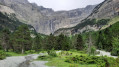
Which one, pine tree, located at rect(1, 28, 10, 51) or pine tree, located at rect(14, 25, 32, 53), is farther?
pine tree, located at rect(1, 28, 10, 51)

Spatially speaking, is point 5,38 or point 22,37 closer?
point 22,37

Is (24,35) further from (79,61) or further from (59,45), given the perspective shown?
(79,61)

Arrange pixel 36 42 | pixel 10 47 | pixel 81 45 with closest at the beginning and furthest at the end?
1. pixel 10 47
2. pixel 81 45
3. pixel 36 42

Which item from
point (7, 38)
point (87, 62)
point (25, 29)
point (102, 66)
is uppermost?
point (25, 29)

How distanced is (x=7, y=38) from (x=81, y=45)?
52191 mm

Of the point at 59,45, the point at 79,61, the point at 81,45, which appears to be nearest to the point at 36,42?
the point at 59,45

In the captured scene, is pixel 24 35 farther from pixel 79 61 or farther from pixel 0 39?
pixel 79 61

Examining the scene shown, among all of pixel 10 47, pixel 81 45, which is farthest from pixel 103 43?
pixel 10 47

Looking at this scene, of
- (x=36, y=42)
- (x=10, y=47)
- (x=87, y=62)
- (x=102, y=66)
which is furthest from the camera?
(x=36, y=42)

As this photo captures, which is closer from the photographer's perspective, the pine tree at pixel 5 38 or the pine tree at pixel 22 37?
the pine tree at pixel 22 37

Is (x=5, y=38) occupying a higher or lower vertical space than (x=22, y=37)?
lower

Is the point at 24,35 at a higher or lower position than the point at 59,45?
higher

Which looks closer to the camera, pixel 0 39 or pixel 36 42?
pixel 0 39

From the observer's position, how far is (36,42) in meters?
96.2
